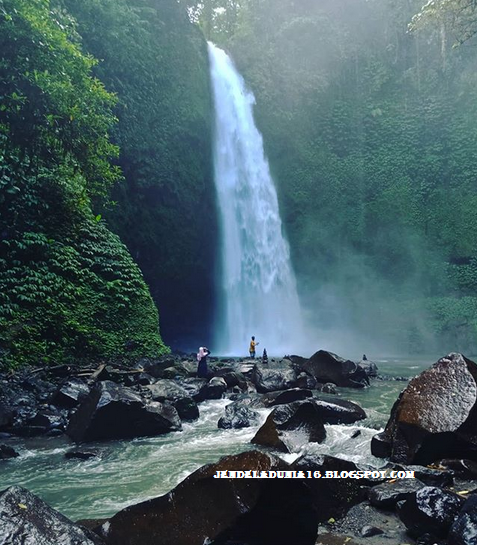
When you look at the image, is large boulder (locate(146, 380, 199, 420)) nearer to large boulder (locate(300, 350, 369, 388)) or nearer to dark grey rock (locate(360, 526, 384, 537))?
large boulder (locate(300, 350, 369, 388))

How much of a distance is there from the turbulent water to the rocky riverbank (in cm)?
25

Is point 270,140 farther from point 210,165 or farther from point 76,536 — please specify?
point 76,536

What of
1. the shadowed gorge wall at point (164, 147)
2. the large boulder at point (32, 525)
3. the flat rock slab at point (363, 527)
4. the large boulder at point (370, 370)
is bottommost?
the flat rock slab at point (363, 527)

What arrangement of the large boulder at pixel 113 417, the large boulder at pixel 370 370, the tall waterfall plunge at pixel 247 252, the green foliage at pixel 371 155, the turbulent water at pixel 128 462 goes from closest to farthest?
the turbulent water at pixel 128 462 → the large boulder at pixel 113 417 → the large boulder at pixel 370 370 → the tall waterfall plunge at pixel 247 252 → the green foliage at pixel 371 155

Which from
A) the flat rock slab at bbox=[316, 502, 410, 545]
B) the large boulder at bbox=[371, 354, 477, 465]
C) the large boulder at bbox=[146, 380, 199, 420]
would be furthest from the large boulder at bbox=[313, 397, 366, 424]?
the flat rock slab at bbox=[316, 502, 410, 545]

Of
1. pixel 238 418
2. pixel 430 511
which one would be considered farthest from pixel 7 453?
pixel 430 511

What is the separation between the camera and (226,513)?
320 cm

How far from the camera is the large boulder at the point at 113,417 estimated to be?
6.91 meters

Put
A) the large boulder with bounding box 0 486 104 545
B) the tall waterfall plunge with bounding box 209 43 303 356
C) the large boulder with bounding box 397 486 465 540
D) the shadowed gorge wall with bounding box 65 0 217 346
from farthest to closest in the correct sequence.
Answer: the tall waterfall plunge with bounding box 209 43 303 356 → the shadowed gorge wall with bounding box 65 0 217 346 → the large boulder with bounding box 397 486 465 540 → the large boulder with bounding box 0 486 104 545

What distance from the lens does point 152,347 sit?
13.5 m

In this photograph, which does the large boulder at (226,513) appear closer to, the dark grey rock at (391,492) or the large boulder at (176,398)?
the dark grey rock at (391,492)

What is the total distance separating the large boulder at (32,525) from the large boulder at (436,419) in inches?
145

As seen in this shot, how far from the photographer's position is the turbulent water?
194 inches

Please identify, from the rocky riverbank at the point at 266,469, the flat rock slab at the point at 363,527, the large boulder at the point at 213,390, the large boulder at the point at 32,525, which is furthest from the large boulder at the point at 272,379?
the large boulder at the point at 32,525
